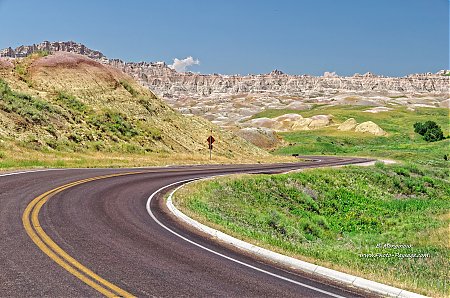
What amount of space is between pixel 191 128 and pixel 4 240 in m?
50.2

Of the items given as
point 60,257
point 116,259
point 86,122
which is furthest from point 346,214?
point 86,122

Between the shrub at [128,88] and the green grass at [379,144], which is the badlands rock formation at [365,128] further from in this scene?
the shrub at [128,88]

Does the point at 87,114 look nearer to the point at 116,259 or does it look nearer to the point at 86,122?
the point at 86,122

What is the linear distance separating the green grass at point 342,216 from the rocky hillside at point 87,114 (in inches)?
753

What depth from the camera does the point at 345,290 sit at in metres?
8.17

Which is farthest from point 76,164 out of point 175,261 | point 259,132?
point 259,132

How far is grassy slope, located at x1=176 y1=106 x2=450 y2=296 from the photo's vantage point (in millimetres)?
11844

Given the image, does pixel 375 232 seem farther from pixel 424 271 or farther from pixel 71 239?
pixel 71 239

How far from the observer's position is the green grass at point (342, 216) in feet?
38.8

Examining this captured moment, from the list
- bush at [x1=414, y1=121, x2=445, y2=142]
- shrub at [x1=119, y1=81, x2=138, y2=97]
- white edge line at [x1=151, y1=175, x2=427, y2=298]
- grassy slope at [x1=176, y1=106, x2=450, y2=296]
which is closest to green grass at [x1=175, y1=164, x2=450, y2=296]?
grassy slope at [x1=176, y1=106, x2=450, y2=296]

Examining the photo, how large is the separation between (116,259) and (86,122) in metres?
37.9

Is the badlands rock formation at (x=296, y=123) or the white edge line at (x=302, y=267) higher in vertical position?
the badlands rock formation at (x=296, y=123)

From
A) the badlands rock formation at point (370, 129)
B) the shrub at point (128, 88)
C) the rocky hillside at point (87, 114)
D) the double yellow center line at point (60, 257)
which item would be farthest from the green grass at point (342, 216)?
the badlands rock formation at point (370, 129)

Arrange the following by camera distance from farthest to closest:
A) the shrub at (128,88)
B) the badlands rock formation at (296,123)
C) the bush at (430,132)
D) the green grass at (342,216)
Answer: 1. the badlands rock formation at (296,123)
2. the bush at (430,132)
3. the shrub at (128,88)
4. the green grass at (342,216)
